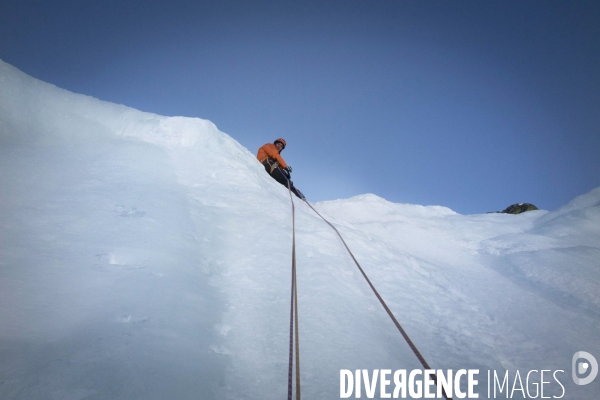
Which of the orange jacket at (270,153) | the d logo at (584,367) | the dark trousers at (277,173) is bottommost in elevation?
the d logo at (584,367)

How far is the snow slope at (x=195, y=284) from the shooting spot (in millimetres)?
1316

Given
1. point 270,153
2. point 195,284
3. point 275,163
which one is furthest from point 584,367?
point 270,153

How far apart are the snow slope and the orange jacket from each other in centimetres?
256

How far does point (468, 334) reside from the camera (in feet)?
7.34

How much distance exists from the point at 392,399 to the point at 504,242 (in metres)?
4.85

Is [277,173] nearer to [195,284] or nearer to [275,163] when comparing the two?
[275,163]

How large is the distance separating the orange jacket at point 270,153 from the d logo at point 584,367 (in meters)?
6.09

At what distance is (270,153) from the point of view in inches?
279

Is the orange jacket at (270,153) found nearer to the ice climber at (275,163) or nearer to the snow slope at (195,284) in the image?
the ice climber at (275,163)

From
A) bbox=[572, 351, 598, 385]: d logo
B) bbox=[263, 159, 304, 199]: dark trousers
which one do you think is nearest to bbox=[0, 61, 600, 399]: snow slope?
bbox=[572, 351, 598, 385]: d logo

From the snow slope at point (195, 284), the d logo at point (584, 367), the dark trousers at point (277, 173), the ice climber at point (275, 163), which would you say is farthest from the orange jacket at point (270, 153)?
the d logo at point (584, 367)

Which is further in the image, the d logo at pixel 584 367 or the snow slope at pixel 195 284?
the d logo at pixel 584 367

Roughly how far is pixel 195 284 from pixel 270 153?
17.8ft

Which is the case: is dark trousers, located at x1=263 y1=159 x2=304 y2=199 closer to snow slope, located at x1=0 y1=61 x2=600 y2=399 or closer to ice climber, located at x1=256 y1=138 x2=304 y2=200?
ice climber, located at x1=256 y1=138 x2=304 y2=200
